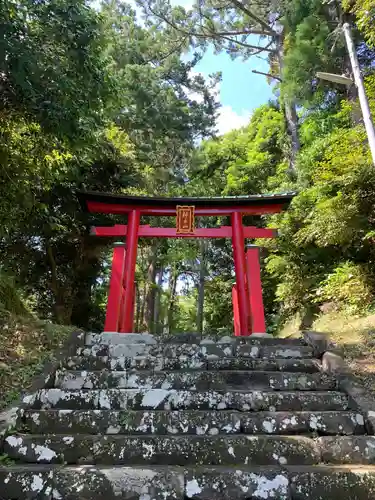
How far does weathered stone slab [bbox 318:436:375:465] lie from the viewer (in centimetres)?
248

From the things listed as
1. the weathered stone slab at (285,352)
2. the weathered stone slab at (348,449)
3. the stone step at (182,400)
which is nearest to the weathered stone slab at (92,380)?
the stone step at (182,400)

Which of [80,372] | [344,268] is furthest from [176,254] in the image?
[80,372]

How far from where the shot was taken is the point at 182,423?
9.02ft

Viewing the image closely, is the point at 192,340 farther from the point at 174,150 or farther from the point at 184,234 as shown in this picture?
the point at 174,150

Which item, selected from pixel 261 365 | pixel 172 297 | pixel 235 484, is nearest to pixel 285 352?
pixel 261 365

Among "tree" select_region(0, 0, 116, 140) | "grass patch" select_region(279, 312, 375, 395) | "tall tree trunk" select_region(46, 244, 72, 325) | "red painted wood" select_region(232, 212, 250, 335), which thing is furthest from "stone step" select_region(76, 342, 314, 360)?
"tall tree trunk" select_region(46, 244, 72, 325)

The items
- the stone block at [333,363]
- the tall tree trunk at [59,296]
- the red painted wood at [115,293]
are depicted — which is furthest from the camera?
the tall tree trunk at [59,296]

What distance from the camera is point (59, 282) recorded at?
10273 mm

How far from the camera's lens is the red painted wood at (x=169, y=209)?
312 inches

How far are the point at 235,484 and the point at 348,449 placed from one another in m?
0.85

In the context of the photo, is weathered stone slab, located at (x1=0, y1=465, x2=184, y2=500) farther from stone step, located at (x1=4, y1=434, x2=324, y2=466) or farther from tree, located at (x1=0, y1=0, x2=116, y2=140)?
tree, located at (x1=0, y1=0, x2=116, y2=140)

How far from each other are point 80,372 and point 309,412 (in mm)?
1915

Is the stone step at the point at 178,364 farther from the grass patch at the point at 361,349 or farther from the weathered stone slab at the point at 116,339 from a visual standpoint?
the weathered stone slab at the point at 116,339

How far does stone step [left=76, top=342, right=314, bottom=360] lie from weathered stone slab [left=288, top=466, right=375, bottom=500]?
66.7 inches
